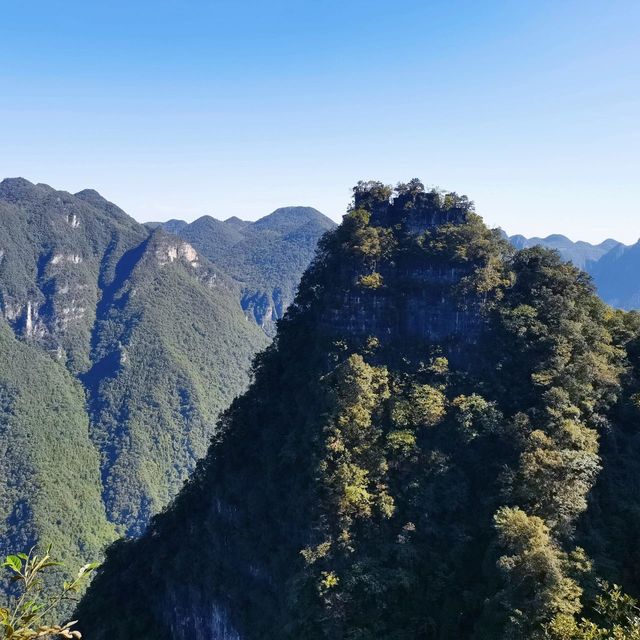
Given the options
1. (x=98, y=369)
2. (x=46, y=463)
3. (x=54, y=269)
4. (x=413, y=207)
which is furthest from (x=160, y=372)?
(x=413, y=207)

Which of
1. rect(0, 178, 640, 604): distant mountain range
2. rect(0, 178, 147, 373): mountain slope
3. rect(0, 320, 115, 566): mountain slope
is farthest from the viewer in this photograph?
rect(0, 178, 147, 373): mountain slope

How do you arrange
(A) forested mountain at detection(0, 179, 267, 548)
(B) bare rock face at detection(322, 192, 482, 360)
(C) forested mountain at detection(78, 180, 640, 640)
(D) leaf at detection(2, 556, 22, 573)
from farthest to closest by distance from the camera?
(A) forested mountain at detection(0, 179, 267, 548), (B) bare rock face at detection(322, 192, 482, 360), (C) forested mountain at detection(78, 180, 640, 640), (D) leaf at detection(2, 556, 22, 573)

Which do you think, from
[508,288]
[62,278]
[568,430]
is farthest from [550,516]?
[62,278]

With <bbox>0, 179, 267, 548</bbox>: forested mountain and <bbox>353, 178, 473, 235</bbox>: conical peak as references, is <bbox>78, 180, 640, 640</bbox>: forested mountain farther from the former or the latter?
<bbox>0, 179, 267, 548</bbox>: forested mountain

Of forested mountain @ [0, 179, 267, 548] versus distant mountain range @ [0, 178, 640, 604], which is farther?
forested mountain @ [0, 179, 267, 548]

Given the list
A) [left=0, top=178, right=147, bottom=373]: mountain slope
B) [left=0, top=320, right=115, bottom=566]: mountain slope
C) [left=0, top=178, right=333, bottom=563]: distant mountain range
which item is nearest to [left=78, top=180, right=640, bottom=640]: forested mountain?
[left=0, top=320, right=115, bottom=566]: mountain slope

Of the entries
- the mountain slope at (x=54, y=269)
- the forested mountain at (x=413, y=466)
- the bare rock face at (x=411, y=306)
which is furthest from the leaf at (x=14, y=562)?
the mountain slope at (x=54, y=269)

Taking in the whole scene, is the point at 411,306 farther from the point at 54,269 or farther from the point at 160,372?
the point at 54,269
